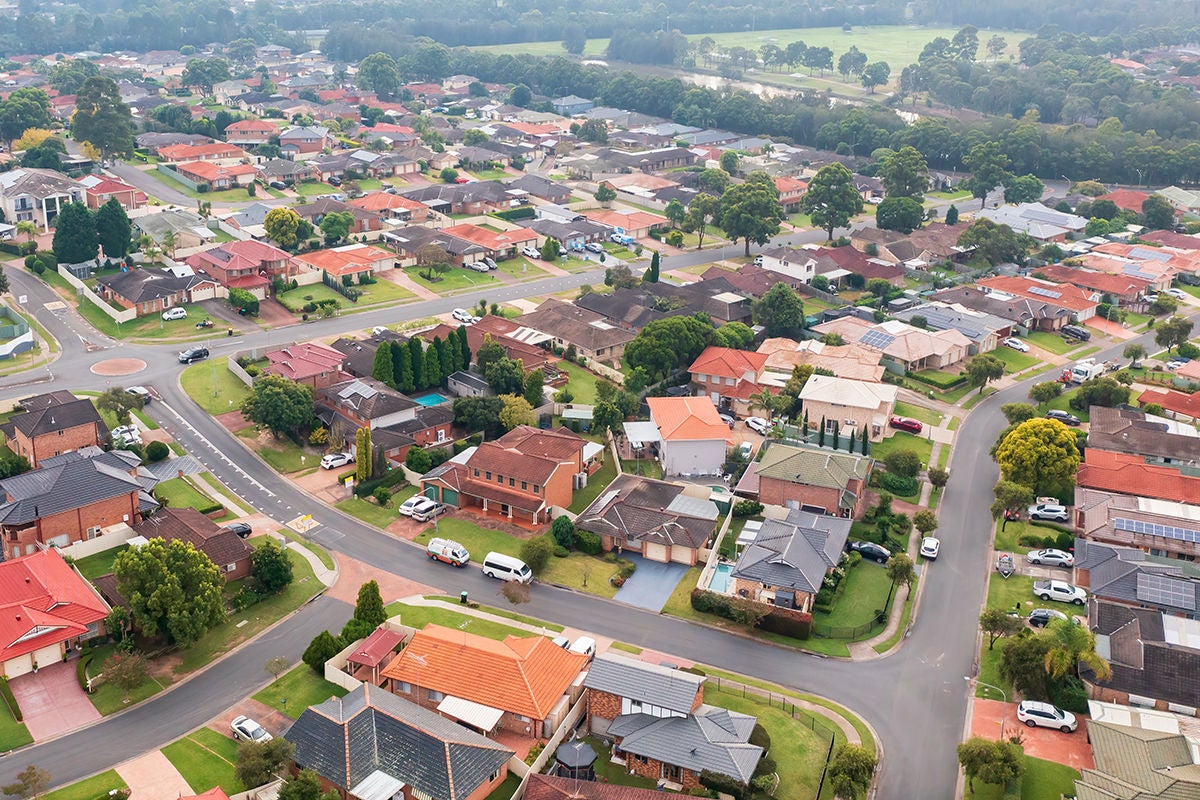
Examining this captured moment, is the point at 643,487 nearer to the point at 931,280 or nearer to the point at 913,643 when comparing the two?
the point at 913,643

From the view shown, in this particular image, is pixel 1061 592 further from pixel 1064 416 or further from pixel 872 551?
pixel 1064 416

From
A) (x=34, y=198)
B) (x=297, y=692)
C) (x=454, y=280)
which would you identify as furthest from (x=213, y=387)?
(x=34, y=198)

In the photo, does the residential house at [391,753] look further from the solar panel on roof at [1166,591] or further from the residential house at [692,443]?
the solar panel on roof at [1166,591]

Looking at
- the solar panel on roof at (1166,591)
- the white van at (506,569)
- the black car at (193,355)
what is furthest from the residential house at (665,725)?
the black car at (193,355)

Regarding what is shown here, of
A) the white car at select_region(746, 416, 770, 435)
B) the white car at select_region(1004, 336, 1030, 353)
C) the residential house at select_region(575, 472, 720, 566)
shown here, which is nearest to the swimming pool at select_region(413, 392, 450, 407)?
the residential house at select_region(575, 472, 720, 566)

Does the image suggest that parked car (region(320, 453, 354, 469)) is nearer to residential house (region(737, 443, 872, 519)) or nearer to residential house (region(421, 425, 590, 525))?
residential house (region(421, 425, 590, 525))

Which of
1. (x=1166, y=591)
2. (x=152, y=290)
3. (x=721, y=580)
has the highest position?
(x=152, y=290)
